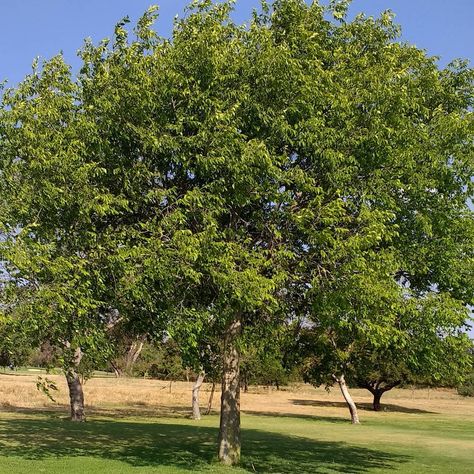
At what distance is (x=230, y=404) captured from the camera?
18.3m

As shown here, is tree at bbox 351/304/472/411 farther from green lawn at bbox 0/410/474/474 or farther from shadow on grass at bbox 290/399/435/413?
shadow on grass at bbox 290/399/435/413

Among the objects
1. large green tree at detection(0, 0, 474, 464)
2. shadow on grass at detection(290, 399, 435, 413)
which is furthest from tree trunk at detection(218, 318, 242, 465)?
shadow on grass at detection(290, 399, 435, 413)

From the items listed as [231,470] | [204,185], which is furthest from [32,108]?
[231,470]

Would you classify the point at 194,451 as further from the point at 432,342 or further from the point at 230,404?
the point at 432,342

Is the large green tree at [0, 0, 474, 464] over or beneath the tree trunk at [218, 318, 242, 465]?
over

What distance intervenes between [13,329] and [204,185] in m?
5.84

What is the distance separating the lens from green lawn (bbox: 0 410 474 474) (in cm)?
1792

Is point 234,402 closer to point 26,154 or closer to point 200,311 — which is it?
point 200,311

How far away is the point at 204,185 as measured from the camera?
51.6ft

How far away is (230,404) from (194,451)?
16.1 ft

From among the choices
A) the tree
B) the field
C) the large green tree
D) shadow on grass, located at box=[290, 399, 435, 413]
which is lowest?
the field

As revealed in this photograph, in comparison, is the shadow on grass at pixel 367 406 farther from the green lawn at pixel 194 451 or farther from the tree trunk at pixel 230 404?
the tree trunk at pixel 230 404

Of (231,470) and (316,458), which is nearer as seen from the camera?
(231,470)

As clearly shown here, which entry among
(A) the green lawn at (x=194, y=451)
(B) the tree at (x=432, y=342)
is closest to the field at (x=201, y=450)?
(A) the green lawn at (x=194, y=451)
